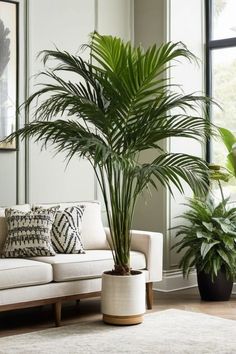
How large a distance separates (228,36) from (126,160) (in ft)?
8.17

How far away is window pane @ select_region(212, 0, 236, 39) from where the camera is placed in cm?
607

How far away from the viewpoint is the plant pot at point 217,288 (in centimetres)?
538

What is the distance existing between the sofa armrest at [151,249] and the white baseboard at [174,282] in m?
0.80

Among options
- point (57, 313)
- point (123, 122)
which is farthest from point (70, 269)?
point (123, 122)

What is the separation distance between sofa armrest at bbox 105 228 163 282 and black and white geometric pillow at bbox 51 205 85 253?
443 mm

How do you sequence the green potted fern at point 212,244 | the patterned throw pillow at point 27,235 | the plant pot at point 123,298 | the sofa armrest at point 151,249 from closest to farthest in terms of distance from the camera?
1. the plant pot at point 123,298
2. the patterned throw pillow at point 27,235
3. the sofa armrest at point 151,249
4. the green potted fern at point 212,244

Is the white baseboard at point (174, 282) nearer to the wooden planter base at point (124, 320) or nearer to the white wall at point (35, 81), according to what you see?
the white wall at point (35, 81)

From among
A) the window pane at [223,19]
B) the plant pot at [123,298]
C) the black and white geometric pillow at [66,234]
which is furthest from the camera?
the window pane at [223,19]

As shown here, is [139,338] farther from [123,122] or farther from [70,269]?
[123,122]

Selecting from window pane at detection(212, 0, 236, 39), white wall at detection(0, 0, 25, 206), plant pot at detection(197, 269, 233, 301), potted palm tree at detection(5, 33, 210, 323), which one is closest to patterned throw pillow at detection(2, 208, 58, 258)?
white wall at detection(0, 0, 25, 206)

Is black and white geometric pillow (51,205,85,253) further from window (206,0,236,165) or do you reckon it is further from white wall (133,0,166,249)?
window (206,0,236,165)

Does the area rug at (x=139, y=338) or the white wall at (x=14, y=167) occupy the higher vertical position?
the white wall at (x=14, y=167)

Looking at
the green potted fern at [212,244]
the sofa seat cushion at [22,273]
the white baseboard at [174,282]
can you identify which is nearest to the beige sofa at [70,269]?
the sofa seat cushion at [22,273]

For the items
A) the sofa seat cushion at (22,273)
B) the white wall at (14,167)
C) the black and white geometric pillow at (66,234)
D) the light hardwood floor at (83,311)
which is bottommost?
the light hardwood floor at (83,311)
